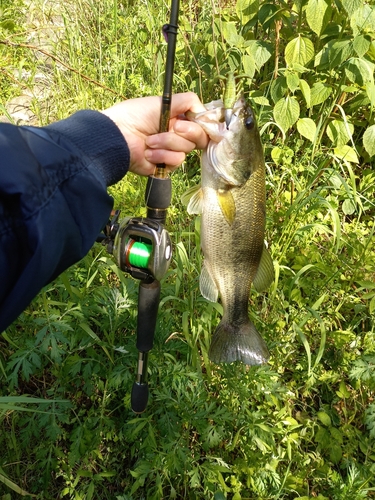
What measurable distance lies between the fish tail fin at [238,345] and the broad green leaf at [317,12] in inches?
75.7

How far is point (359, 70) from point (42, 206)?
7.53 ft

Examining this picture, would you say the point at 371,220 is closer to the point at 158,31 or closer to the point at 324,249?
the point at 324,249

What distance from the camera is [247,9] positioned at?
2.89m

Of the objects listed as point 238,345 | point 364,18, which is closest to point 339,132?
point 364,18

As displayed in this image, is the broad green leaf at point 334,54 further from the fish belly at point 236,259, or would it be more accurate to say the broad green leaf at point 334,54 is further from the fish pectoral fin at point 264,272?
the fish pectoral fin at point 264,272

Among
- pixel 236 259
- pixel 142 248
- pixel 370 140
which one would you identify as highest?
pixel 142 248

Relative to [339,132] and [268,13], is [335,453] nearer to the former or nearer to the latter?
[339,132]

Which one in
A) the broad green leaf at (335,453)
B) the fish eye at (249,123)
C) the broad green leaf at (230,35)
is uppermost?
the broad green leaf at (230,35)

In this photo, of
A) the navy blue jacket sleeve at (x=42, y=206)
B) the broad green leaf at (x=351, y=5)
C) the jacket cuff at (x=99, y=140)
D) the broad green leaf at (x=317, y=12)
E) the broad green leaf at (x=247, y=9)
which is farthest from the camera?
the broad green leaf at (x=247, y=9)

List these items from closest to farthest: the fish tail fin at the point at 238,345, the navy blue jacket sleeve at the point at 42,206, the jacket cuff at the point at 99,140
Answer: the navy blue jacket sleeve at the point at 42,206 → the jacket cuff at the point at 99,140 → the fish tail fin at the point at 238,345

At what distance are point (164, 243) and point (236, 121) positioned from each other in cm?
58

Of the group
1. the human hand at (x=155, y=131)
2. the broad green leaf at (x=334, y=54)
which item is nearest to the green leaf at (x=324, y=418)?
the human hand at (x=155, y=131)

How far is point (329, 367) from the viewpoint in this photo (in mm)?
2398

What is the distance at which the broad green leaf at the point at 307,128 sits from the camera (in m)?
2.81
